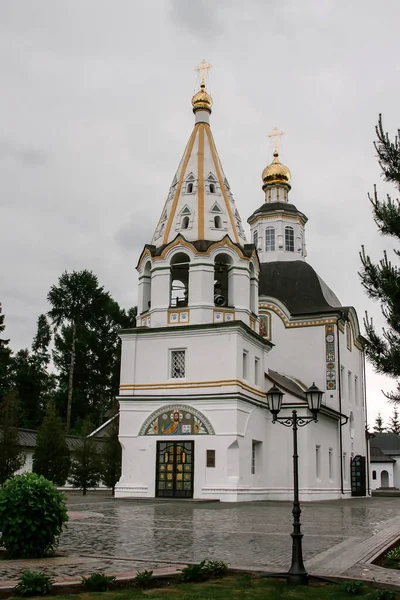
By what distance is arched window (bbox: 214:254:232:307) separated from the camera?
990 inches

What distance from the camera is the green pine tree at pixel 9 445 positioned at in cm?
2687

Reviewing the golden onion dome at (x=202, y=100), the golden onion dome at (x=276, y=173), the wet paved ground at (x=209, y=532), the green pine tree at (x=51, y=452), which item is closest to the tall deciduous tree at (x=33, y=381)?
the green pine tree at (x=51, y=452)

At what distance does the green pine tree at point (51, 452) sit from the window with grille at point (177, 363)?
7085 mm

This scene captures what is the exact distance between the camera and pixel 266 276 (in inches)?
1323

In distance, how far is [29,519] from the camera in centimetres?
883

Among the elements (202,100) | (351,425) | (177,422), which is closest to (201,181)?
(202,100)

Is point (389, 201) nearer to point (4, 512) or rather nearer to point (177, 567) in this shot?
point (177, 567)

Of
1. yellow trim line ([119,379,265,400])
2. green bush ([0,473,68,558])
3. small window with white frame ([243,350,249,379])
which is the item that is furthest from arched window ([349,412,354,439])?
green bush ([0,473,68,558])

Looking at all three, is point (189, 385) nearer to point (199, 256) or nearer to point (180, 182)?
point (199, 256)

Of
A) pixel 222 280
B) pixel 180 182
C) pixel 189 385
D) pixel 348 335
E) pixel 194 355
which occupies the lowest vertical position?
pixel 189 385

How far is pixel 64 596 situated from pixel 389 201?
22.6ft

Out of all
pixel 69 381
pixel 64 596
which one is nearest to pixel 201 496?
pixel 64 596

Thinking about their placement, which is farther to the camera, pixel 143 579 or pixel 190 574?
pixel 190 574

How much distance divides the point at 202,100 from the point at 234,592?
23.7 metres
